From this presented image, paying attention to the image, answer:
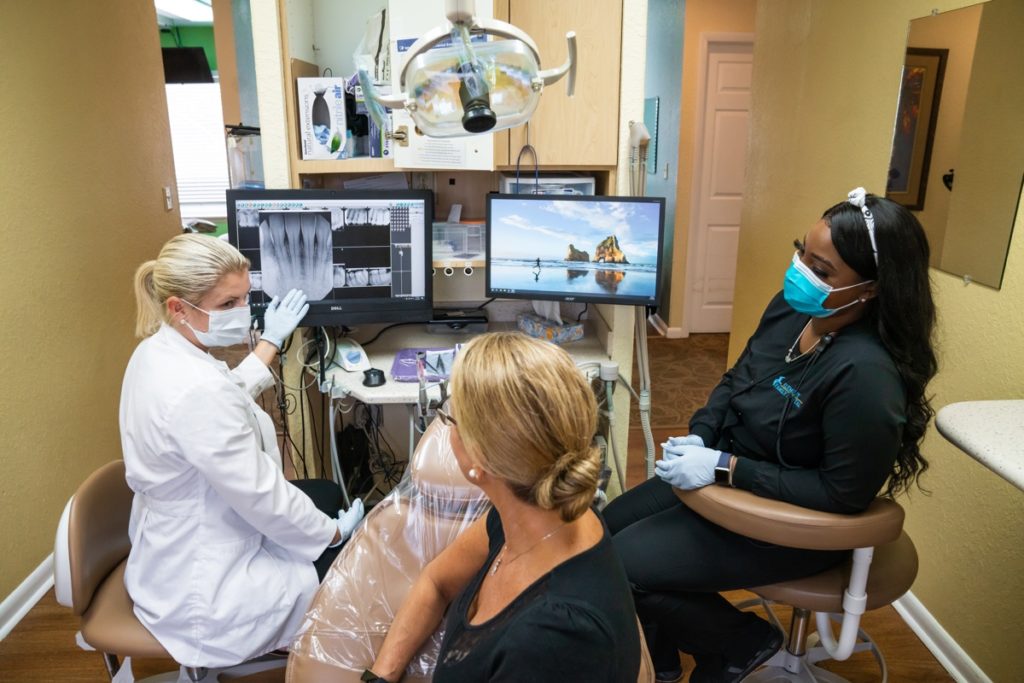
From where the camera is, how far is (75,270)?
2.54m

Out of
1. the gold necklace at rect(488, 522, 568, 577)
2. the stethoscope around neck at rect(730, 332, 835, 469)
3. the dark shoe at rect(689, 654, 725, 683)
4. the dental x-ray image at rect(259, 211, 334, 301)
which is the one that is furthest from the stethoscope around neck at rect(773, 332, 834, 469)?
the dental x-ray image at rect(259, 211, 334, 301)

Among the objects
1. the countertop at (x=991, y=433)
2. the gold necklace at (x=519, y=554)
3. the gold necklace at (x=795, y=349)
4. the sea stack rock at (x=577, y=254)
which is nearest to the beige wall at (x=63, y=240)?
the sea stack rock at (x=577, y=254)

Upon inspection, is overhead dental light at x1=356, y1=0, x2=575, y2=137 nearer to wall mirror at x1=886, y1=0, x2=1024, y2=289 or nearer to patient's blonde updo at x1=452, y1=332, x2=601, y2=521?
patient's blonde updo at x1=452, y1=332, x2=601, y2=521

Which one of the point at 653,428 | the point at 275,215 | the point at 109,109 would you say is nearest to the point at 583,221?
the point at 275,215

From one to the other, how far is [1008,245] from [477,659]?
164 centimetres

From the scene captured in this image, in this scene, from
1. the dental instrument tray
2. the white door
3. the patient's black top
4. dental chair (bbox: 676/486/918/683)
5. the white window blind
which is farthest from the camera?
the white window blind

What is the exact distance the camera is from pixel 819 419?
1.46m

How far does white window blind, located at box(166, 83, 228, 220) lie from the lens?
21.6 feet

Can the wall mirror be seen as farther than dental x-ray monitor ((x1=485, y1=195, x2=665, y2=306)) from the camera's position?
No

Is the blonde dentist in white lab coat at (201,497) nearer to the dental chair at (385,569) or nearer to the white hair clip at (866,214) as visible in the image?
the dental chair at (385,569)

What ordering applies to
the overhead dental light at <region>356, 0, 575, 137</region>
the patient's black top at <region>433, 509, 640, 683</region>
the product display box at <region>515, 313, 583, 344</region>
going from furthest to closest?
the product display box at <region>515, 313, 583, 344</region> < the overhead dental light at <region>356, 0, 575, 137</region> < the patient's black top at <region>433, 509, 640, 683</region>

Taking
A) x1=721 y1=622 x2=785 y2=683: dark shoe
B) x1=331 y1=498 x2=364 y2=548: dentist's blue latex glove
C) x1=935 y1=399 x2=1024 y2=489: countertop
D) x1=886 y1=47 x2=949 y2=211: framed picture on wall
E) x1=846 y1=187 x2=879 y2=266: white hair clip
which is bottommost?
x1=721 y1=622 x2=785 y2=683: dark shoe

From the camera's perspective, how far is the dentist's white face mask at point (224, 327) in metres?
1.61

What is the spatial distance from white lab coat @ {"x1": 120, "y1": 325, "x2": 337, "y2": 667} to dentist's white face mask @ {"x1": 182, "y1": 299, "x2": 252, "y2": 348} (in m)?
0.08
